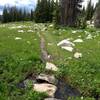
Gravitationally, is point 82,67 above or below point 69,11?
below

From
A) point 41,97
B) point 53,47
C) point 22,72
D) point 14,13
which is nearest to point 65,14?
point 53,47

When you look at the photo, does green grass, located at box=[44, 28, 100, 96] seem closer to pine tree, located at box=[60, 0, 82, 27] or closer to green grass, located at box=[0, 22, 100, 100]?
green grass, located at box=[0, 22, 100, 100]

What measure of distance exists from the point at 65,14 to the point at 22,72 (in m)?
43.7

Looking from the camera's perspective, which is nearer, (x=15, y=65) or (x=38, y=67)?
(x=38, y=67)

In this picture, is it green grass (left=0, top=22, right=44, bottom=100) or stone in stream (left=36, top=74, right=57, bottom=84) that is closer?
green grass (left=0, top=22, right=44, bottom=100)

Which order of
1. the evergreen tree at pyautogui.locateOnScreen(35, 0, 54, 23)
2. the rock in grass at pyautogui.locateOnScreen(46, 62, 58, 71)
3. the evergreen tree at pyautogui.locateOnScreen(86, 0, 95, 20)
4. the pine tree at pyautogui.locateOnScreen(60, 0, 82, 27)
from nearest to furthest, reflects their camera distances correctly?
the rock in grass at pyautogui.locateOnScreen(46, 62, 58, 71)
the pine tree at pyautogui.locateOnScreen(60, 0, 82, 27)
the evergreen tree at pyautogui.locateOnScreen(35, 0, 54, 23)
the evergreen tree at pyautogui.locateOnScreen(86, 0, 95, 20)

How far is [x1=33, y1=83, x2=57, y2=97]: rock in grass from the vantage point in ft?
57.4

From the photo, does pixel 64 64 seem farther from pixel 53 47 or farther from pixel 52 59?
pixel 53 47

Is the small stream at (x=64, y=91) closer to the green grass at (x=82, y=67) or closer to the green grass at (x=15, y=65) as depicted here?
the green grass at (x=82, y=67)

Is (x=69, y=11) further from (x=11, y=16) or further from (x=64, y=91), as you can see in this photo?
(x=11, y=16)

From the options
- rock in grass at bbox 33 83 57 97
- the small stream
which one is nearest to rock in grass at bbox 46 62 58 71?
the small stream

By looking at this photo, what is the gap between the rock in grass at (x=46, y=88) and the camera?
17506mm

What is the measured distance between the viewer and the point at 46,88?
59.2 feet

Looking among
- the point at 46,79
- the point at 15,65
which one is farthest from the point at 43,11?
the point at 46,79
